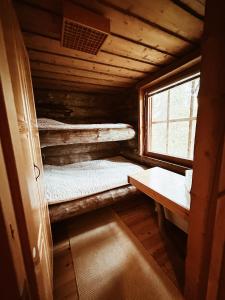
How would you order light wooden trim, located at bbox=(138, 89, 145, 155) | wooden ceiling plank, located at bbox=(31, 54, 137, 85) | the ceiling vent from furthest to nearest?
light wooden trim, located at bbox=(138, 89, 145, 155) < wooden ceiling plank, located at bbox=(31, 54, 137, 85) < the ceiling vent

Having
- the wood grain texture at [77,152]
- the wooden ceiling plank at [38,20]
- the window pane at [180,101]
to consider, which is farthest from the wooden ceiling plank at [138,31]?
the wood grain texture at [77,152]

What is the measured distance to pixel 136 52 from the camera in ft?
4.57

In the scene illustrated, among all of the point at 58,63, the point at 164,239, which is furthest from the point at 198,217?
the point at 58,63

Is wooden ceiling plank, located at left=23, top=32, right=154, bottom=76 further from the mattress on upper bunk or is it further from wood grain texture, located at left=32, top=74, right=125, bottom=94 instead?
the mattress on upper bunk

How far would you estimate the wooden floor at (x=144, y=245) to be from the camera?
3.58ft

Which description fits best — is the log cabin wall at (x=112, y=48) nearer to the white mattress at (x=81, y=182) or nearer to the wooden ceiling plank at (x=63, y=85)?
the wooden ceiling plank at (x=63, y=85)

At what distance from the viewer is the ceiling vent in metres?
0.86

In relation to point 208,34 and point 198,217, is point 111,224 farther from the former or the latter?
point 208,34

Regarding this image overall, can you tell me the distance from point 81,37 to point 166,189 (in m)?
1.49

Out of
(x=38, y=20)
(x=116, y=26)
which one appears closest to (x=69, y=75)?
(x=38, y=20)

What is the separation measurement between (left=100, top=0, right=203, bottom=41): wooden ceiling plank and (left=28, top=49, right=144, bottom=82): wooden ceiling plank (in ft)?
2.40

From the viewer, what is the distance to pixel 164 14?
0.95m

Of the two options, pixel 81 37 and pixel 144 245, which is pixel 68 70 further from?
pixel 144 245

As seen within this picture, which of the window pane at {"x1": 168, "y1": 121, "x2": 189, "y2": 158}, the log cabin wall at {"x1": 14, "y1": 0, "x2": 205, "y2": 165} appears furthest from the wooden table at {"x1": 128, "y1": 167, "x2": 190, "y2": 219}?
the log cabin wall at {"x1": 14, "y1": 0, "x2": 205, "y2": 165}
